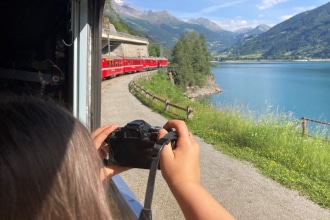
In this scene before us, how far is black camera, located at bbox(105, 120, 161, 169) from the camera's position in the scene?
3.76 feet

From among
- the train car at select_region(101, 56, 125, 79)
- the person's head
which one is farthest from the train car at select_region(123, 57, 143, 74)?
the person's head

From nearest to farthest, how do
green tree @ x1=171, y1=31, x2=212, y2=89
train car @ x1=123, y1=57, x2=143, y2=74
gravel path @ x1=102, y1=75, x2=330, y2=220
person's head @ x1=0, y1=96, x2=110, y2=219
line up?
person's head @ x1=0, y1=96, x2=110, y2=219 < gravel path @ x1=102, y1=75, x2=330, y2=220 < train car @ x1=123, y1=57, x2=143, y2=74 < green tree @ x1=171, y1=31, x2=212, y2=89

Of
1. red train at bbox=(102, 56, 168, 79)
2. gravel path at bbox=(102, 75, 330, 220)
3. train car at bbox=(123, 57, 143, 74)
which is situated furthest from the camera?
train car at bbox=(123, 57, 143, 74)

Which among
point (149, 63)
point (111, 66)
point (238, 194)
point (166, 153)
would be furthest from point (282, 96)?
point (166, 153)

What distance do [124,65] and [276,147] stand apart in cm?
2830

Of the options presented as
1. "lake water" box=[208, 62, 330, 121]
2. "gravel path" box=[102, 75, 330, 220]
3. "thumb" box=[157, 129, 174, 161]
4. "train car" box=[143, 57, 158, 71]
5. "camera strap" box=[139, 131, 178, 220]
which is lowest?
"lake water" box=[208, 62, 330, 121]

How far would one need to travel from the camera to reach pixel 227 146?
10.7 metres

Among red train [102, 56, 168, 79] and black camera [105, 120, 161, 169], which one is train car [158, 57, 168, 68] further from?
black camera [105, 120, 161, 169]

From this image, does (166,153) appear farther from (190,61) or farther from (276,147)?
(190,61)

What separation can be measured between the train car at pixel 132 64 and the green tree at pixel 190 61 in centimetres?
1453

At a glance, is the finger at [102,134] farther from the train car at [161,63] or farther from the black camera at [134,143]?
the train car at [161,63]

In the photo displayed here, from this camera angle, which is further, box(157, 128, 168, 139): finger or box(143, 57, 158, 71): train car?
box(143, 57, 158, 71): train car

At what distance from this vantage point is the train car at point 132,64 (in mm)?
37888

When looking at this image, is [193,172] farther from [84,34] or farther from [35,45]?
[35,45]
